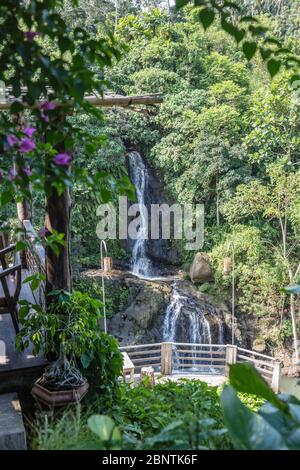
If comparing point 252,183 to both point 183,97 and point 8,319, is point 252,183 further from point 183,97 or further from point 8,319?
point 8,319

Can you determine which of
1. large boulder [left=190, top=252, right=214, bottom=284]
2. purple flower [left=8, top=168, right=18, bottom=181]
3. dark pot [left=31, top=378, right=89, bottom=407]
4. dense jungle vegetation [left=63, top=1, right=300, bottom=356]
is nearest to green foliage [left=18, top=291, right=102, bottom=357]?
dark pot [left=31, top=378, right=89, bottom=407]

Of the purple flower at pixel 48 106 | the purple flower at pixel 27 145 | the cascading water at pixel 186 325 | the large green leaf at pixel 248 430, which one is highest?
the purple flower at pixel 48 106

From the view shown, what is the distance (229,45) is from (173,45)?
2722mm

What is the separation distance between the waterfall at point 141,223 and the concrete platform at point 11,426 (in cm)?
931

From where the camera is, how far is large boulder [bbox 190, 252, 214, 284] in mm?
10781

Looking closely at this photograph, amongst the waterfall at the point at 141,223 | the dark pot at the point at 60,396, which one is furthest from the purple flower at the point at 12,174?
the waterfall at the point at 141,223

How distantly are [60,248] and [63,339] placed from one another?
1.45ft

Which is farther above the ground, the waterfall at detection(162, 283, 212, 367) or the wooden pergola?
the wooden pergola

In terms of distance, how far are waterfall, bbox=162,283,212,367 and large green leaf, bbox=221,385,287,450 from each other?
9045 mm

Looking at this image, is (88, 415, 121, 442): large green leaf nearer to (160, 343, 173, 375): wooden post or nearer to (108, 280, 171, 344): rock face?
(160, 343, 173, 375): wooden post

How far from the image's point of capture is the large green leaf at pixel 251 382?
1.08 m

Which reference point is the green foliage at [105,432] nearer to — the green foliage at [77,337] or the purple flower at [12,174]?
the purple flower at [12,174]

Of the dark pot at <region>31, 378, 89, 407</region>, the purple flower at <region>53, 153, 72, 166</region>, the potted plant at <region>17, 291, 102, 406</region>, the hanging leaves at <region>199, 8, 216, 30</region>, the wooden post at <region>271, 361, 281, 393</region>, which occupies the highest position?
the hanging leaves at <region>199, 8, 216, 30</region>

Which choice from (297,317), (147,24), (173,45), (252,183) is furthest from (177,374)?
(147,24)
